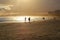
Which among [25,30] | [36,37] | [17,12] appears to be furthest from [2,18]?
[36,37]

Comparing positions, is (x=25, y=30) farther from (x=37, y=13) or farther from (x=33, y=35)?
(x=37, y=13)

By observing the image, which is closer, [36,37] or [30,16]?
[36,37]

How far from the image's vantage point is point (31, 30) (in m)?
1.02

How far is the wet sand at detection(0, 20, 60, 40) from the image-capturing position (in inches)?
37.4

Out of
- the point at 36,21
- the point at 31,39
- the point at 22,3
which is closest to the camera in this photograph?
the point at 31,39

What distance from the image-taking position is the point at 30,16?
3.79 ft

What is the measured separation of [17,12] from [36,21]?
19 cm

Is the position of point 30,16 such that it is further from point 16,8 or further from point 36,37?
point 36,37

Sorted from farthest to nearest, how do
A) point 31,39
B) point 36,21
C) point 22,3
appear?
point 22,3
point 36,21
point 31,39

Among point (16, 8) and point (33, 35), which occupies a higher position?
point (16, 8)

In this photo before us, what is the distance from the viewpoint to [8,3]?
3.97 ft

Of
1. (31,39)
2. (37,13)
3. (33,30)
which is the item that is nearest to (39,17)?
(37,13)

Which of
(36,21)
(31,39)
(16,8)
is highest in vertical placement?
(16,8)

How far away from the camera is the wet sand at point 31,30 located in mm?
951
